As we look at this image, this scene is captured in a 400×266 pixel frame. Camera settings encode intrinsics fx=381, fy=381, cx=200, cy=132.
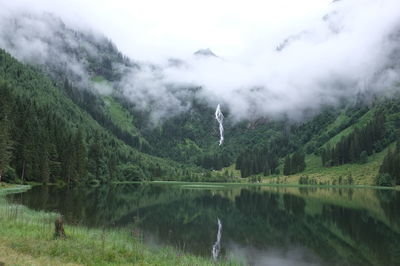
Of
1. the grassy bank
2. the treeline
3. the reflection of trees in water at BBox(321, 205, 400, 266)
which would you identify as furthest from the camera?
the treeline

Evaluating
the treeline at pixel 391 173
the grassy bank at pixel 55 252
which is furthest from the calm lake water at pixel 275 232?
the treeline at pixel 391 173

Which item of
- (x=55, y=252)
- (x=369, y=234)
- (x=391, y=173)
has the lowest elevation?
(x=369, y=234)

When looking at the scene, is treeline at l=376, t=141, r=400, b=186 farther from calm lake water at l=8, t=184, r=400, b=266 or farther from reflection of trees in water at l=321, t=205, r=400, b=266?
reflection of trees in water at l=321, t=205, r=400, b=266

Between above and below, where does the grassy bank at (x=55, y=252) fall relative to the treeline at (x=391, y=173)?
below

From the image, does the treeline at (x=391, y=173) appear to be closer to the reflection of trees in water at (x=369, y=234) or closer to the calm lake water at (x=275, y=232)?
the calm lake water at (x=275, y=232)

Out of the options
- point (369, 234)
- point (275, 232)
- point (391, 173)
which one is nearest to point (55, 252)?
point (275, 232)

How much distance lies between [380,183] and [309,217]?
452ft

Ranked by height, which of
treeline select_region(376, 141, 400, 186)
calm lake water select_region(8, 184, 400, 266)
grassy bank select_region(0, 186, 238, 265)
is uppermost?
treeline select_region(376, 141, 400, 186)

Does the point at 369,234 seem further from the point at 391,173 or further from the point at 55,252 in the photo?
the point at 391,173

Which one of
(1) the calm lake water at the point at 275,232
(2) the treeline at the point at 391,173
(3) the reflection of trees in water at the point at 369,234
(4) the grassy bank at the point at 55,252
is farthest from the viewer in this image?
(2) the treeline at the point at 391,173

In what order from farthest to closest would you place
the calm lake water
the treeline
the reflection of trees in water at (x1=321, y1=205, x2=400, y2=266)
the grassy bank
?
the treeline, the reflection of trees in water at (x1=321, y1=205, x2=400, y2=266), the calm lake water, the grassy bank

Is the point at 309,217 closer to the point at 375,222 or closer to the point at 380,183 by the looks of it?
the point at 375,222

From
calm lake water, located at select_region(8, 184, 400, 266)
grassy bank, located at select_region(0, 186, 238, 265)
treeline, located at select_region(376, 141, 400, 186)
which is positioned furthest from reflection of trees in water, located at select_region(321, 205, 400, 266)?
treeline, located at select_region(376, 141, 400, 186)

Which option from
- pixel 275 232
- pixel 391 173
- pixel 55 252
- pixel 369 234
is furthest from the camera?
pixel 391 173
